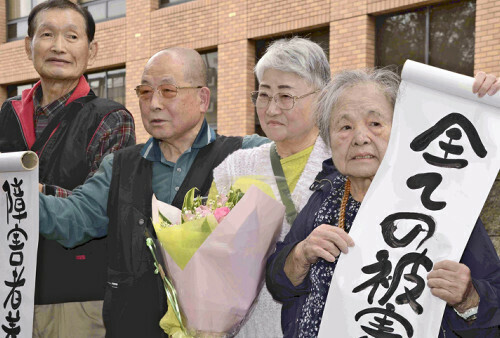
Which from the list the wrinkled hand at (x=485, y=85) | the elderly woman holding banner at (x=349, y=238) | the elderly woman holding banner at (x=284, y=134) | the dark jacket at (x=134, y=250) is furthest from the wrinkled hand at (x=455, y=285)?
the dark jacket at (x=134, y=250)

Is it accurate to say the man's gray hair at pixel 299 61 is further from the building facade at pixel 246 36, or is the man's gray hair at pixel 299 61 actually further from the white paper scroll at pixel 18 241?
the building facade at pixel 246 36

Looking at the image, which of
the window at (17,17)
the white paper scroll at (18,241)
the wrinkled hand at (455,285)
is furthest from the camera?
the window at (17,17)

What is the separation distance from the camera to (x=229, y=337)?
2201 millimetres

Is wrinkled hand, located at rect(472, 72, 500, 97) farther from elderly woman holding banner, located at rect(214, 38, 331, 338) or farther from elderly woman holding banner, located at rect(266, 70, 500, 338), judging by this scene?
elderly woman holding banner, located at rect(214, 38, 331, 338)

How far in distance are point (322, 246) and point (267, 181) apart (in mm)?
575

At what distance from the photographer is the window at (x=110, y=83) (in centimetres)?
1320

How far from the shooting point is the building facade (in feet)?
28.7

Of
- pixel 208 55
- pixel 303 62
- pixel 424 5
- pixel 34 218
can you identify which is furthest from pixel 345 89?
pixel 208 55

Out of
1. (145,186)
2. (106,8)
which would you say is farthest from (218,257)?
(106,8)

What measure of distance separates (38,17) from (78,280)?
131 cm

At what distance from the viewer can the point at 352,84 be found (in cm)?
211

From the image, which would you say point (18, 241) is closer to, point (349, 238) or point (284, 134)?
point (284, 134)

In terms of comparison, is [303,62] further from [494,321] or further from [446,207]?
[494,321]

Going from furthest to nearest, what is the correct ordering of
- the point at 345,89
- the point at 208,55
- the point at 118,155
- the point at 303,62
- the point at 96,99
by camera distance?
1. the point at 208,55
2. the point at 96,99
3. the point at 118,155
4. the point at 303,62
5. the point at 345,89
